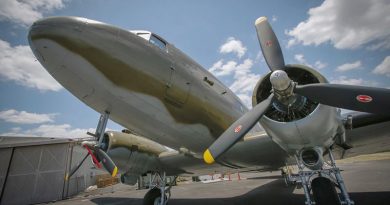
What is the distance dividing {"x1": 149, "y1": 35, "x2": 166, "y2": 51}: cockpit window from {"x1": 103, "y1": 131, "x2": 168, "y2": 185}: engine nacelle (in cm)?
402

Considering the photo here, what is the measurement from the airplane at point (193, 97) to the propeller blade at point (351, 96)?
14mm

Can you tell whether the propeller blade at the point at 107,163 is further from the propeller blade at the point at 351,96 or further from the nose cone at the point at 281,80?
the propeller blade at the point at 351,96

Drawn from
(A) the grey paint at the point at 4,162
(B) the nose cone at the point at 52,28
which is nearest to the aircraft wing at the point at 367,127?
(B) the nose cone at the point at 52,28

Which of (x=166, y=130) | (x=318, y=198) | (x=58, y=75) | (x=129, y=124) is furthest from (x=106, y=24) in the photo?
(x=318, y=198)

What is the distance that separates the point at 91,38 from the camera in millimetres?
3633

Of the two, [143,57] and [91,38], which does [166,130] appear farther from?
[91,38]

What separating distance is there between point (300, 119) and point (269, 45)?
5.77 feet

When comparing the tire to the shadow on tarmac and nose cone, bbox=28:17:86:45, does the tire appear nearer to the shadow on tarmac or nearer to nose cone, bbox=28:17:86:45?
the shadow on tarmac

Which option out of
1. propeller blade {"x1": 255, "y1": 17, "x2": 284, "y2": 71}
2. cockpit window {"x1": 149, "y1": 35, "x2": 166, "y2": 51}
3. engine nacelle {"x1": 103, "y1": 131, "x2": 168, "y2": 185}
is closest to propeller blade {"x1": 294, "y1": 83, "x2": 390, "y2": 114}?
propeller blade {"x1": 255, "y1": 17, "x2": 284, "y2": 71}

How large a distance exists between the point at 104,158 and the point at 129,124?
0.96 metres

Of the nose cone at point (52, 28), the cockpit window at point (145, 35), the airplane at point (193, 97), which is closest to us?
the nose cone at point (52, 28)

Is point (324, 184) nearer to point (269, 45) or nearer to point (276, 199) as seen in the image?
point (269, 45)

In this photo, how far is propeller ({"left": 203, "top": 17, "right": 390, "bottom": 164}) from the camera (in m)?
3.47

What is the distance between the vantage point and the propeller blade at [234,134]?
3949 mm
